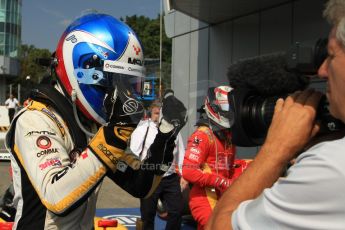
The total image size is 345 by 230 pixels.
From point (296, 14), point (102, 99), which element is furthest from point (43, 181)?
point (296, 14)

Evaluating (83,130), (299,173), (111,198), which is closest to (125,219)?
(111,198)

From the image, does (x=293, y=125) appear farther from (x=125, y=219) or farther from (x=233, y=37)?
(x=233, y=37)

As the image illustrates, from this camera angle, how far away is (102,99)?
75.5 inches

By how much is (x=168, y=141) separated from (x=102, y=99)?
33 cm

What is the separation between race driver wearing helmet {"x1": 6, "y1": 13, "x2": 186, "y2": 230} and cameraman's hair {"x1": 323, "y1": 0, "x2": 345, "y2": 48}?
84 cm

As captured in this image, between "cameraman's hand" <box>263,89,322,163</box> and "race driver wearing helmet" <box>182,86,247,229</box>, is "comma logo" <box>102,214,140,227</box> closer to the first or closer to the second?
"race driver wearing helmet" <box>182,86,247,229</box>

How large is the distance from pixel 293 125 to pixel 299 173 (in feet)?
0.56

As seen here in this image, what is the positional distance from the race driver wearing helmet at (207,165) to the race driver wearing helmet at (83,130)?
4.42 ft

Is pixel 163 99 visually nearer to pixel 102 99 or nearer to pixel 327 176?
pixel 102 99

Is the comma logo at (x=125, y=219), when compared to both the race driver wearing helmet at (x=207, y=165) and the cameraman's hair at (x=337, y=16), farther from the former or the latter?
the cameraman's hair at (x=337, y=16)

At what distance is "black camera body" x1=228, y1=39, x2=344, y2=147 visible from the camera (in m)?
1.15

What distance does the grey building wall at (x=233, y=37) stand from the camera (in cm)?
839

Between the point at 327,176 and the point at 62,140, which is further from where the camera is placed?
the point at 62,140

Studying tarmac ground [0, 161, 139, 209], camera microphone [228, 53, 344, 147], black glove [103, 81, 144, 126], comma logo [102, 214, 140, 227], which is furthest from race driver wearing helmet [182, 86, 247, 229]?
tarmac ground [0, 161, 139, 209]
